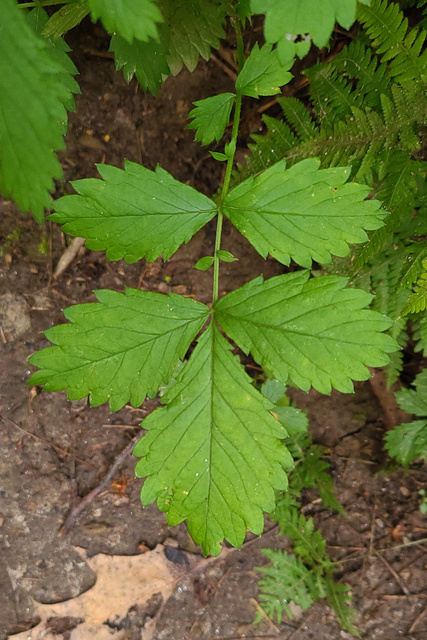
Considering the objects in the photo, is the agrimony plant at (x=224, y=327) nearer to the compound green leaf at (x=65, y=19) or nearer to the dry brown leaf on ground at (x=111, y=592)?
the compound green leaf at (x=65, y=19)

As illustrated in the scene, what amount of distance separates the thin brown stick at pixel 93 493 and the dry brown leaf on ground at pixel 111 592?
0.17 meters

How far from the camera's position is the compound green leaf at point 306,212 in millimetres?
1577

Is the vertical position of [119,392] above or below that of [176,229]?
below

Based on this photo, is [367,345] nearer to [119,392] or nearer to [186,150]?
[119,392]

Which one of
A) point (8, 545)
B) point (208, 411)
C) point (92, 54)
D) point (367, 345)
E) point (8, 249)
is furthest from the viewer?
point (8, 545)

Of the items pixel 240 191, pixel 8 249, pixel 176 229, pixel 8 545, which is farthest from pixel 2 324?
pixel 240 191

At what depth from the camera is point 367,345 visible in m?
1.57

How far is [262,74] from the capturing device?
1.66m

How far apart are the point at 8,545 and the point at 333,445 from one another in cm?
196

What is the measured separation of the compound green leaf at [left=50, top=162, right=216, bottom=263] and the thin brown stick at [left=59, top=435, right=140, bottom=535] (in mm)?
1425

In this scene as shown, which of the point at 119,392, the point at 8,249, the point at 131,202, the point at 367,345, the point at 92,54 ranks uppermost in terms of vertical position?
the point at 92,54

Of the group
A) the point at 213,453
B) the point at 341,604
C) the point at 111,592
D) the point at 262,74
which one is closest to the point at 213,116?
the point at 262,74

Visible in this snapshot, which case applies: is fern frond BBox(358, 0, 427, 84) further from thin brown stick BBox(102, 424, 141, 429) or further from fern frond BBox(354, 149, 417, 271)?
thin brown stick BBox(102, 424, 141, 429)

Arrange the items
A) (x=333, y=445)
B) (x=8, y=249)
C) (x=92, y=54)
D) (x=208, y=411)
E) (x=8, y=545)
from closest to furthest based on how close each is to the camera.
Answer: (x=208, y=411), (x=92, y=54), (x=8, y=249), (x=8, y=545), (x=333, y=445)
